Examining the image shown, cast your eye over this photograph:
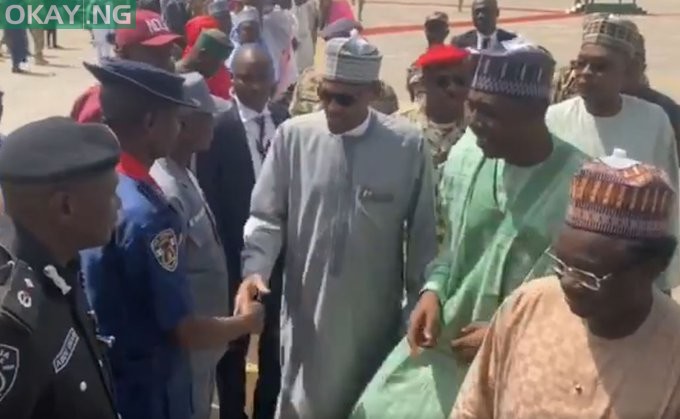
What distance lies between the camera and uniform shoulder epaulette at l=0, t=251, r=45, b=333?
2447 mm

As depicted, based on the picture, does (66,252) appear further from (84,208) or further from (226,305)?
(226,305)

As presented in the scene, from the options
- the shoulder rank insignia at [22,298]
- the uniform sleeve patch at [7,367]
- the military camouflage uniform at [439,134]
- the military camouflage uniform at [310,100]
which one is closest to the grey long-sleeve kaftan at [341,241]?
the military camouflage uniform at [439,134]

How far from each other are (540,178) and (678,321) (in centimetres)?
105

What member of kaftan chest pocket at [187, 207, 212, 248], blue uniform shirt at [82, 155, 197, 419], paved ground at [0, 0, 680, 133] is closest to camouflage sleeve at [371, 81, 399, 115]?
kaftan chest pocket at [187, 207, 212, 248]

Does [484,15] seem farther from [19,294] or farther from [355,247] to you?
[19,294]

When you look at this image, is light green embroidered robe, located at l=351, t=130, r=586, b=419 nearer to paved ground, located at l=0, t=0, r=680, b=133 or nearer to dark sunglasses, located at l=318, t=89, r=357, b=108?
dark sunglasses, located at l=318, t=89, r=357, b=108

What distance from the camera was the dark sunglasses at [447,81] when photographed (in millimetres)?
5418

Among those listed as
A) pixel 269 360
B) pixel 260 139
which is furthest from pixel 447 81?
pixel 269 360

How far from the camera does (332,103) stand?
432cm

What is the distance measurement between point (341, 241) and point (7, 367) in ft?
6.64

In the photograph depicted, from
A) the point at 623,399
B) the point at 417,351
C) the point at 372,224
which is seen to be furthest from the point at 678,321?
the point at 372,224

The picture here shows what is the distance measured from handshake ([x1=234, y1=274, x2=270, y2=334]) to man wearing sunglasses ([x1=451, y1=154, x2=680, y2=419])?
135 centimetres

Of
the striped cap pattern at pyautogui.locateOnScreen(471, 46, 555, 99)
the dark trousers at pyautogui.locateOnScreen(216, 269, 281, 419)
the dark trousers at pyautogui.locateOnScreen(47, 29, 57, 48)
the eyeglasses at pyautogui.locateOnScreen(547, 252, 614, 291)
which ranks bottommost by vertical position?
the dark trousers at pyautogui.locateOnScreen(47, 29, 57, 48)

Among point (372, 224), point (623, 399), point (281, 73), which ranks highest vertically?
point (623, 399)
